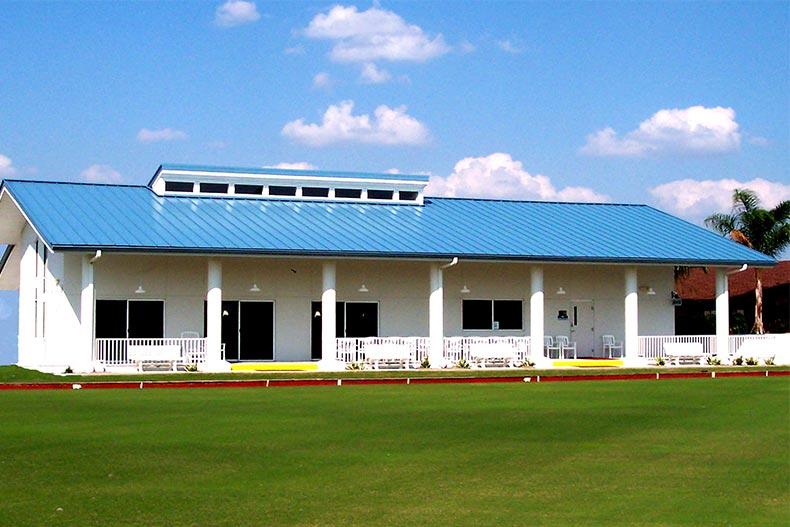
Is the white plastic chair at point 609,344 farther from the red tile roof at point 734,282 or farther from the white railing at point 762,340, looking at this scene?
the red tile roof at point 734,282

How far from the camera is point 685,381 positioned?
89.7 ft

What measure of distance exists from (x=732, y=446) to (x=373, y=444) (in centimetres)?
443

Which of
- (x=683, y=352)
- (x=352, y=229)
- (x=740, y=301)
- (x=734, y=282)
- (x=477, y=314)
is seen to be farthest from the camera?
(x=734, y=282)

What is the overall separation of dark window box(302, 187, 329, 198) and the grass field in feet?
57.0

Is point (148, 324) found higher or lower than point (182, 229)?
lower

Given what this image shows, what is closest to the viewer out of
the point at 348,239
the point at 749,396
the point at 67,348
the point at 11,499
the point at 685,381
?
the point at 11,499

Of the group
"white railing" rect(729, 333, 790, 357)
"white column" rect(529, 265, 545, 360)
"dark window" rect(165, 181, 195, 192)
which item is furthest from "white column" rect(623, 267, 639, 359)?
"dark window" rect(165, 181, 195, 192)

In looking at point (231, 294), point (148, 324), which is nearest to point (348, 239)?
point (231, 294)

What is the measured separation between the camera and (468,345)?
34406 mm

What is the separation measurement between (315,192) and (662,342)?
1268 centimetres

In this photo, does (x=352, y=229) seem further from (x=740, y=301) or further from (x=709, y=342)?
(x=740, y=301)

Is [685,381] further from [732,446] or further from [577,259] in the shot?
[732,446]

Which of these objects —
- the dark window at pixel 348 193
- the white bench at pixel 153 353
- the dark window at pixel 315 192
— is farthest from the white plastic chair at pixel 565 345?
the white bench at pixel 153 353

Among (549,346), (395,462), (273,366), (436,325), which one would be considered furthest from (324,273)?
(395,462)
